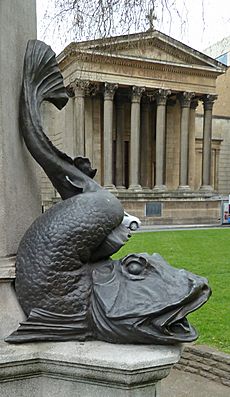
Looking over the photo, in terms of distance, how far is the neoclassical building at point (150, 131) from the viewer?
2841 centimetres

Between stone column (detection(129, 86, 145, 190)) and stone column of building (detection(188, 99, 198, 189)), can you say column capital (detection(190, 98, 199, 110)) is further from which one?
stone column (detection(129, 86, 145, 190))

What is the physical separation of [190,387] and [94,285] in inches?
105

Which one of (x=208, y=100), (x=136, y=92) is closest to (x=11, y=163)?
(x=136, y=92)

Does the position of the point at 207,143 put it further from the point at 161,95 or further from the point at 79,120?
the point at 79,120

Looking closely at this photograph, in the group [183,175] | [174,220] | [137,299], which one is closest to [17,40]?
[137,299]

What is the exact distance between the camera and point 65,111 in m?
30.0

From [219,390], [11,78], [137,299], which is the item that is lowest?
[219,390]

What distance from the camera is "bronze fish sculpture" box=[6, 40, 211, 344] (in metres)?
1.97

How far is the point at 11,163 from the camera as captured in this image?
94.6 inches

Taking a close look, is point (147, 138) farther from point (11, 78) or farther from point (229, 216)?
point (11, 78)

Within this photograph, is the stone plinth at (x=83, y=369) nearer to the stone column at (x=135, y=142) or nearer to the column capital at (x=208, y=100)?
the stone column at (x=135, y=142)

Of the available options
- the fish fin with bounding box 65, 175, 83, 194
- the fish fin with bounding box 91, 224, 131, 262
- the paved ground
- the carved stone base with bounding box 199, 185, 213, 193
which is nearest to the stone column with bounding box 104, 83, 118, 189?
the carved stone base with bounding box 199, 185, 213, 193

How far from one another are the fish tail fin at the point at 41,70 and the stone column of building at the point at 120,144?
99.5ft

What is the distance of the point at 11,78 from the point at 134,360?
1.65m
